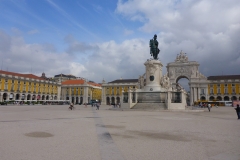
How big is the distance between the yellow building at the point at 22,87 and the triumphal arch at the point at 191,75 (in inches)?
1917

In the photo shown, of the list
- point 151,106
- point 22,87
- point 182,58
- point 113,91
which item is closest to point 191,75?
point 182,58

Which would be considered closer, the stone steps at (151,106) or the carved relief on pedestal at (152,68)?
the stone steps at (151,106)

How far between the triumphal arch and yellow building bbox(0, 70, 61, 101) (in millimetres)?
48683

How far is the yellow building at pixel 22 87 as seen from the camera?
6425 centimetres

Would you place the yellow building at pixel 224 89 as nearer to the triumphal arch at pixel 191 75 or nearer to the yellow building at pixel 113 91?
the triumphal arch at pixel 191 75

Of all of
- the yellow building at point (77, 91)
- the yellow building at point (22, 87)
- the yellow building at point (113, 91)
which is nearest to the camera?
the yellow building at point (22, 87)

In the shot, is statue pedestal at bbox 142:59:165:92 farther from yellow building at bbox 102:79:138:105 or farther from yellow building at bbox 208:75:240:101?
yellow building at bbox 208:75:240:101

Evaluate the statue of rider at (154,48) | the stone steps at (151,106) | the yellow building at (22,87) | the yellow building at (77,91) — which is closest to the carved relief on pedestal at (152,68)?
the statue of rider at (154,48)

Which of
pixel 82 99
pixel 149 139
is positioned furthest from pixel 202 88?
pixel 149 139

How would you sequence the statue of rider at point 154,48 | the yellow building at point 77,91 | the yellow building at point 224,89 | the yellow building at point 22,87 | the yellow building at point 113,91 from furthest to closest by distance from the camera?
the yellow building at point 77,91
the yellow building at point 113,91
the yellow building at point 224,89
the yellow building at point 22,87
the statue of rider at point 154,48

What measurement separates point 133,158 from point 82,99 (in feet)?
280

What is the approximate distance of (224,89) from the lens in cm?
7638

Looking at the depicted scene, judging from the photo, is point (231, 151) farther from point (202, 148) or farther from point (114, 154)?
point (114, 154)

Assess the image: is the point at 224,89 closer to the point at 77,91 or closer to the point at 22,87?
the point at 77,91
